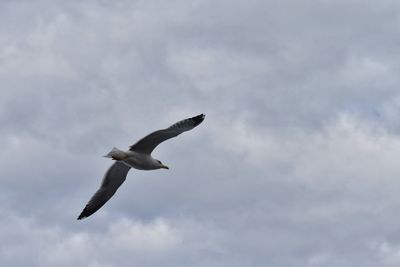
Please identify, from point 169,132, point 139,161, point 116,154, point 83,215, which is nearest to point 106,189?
point 83,215

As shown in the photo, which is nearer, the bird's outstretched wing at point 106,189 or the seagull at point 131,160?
the seagull at point 131,160

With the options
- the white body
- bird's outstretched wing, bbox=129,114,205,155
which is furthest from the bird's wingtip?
bird's outstretched wing, bbox=129,114,205,155

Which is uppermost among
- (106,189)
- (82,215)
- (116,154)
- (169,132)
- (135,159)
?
(106,189)

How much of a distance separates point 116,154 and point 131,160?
4.93 feet

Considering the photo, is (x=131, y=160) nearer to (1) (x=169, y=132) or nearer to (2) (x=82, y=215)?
(1) (x=169, y=132)

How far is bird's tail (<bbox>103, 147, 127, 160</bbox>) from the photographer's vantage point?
180 ft

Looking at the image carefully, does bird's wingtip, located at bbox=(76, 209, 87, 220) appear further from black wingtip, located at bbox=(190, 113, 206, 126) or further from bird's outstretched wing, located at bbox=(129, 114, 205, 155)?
black wingtip, located at bbox=(190, 113, 206, 126)

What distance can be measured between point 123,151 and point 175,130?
142 inches

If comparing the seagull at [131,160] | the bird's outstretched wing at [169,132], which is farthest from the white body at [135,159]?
the bird's outstretched wing at [169,132]

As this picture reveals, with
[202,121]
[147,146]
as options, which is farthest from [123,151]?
[202,121]

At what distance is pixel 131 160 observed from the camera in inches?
2207

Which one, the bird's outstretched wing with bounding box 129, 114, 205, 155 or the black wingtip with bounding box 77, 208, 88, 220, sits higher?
the bird's outstretched wing with bounding box 129, 114, 205, 155

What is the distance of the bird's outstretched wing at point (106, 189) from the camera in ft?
198

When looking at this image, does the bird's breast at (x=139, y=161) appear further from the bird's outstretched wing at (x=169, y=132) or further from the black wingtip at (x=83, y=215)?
the black wingtip at (x=83, y=215)
